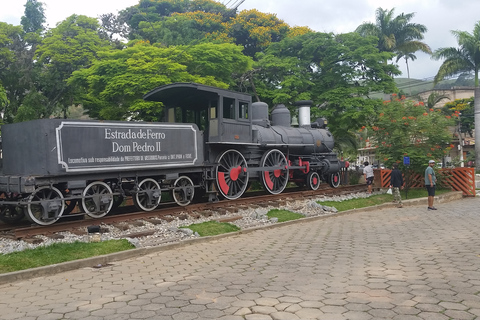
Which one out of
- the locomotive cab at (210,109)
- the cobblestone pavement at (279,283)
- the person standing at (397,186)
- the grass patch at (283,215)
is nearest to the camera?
the cobblestone pavement at (279,283)

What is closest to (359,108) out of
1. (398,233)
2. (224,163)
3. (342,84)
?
(342,84)

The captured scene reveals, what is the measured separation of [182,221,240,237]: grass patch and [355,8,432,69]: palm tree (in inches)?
1105

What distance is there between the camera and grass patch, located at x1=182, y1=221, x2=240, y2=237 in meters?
7.89

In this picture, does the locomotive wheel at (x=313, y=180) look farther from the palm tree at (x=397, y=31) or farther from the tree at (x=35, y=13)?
the tree at (x=35, y=13)

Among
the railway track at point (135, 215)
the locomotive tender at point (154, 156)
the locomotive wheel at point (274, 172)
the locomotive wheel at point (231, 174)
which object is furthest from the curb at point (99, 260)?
the locomotive wheel at point (274, 172)

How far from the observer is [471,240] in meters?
6.91

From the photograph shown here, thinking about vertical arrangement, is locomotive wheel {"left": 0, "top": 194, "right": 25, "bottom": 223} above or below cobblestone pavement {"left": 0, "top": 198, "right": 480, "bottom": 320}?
above

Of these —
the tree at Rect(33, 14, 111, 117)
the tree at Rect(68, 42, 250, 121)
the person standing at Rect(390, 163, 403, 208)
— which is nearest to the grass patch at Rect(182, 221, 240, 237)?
the person standing at Rect(390, 163, 403, 208)

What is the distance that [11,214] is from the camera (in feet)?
29.9

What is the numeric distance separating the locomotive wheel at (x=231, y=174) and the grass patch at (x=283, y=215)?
7.06 ft

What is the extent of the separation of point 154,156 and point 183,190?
4.51 feet

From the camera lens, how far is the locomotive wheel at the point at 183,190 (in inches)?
420

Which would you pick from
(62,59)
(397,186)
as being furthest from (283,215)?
(62,59)

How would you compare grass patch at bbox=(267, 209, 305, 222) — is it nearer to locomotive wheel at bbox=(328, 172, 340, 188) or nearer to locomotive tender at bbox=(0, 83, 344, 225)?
locomotive tender at bbox=(0, 83, 344, 225)
